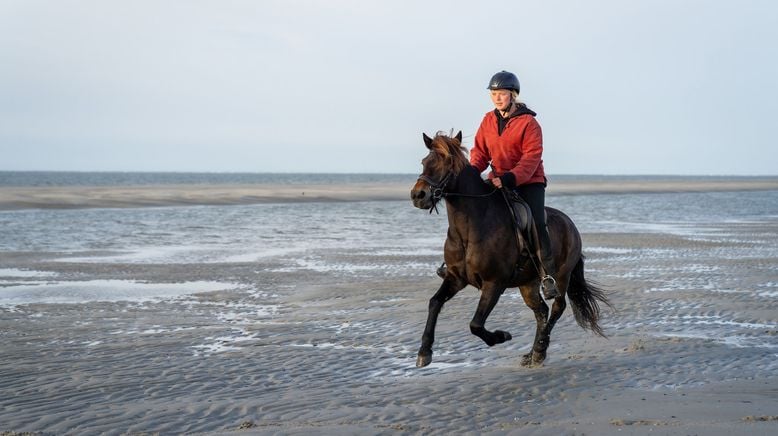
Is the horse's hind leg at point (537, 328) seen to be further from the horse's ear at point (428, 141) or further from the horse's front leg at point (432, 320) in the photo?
the horse's ear at point (428, 141)

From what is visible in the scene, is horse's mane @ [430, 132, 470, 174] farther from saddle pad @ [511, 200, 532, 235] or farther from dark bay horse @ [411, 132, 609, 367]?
saddle pad @ [511, 200, 532, 235]

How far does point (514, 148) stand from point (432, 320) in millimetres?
1938

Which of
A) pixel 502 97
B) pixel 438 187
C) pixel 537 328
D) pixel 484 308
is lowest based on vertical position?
pixel 537 328

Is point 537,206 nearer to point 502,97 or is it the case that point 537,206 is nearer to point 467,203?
point 467,203

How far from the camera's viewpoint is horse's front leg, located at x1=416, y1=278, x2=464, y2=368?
820 cm

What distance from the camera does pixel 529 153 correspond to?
855 cm

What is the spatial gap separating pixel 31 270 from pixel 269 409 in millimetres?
12621

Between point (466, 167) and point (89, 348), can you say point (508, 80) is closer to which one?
point (466, 167)

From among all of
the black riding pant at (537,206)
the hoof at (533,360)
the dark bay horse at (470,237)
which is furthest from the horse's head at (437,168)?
the hoof at (533,360)

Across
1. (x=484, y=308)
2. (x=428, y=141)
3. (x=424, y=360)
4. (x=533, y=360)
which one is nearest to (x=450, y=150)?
(x=428, y=141)

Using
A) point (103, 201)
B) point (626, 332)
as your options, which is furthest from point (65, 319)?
→ point (103, 201)

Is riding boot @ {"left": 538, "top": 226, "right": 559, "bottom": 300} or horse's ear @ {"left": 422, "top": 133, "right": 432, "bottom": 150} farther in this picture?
riding boot @ {"left": 538, "top": 226, "right": 559, "bottom": 300}

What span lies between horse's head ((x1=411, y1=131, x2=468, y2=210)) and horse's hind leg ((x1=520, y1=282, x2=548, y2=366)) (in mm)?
1879

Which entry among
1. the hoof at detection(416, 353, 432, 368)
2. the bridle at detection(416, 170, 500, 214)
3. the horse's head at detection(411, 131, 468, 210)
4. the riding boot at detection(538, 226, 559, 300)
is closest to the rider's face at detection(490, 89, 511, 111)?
the horse's head at detection(411, 131, 468, 210)
